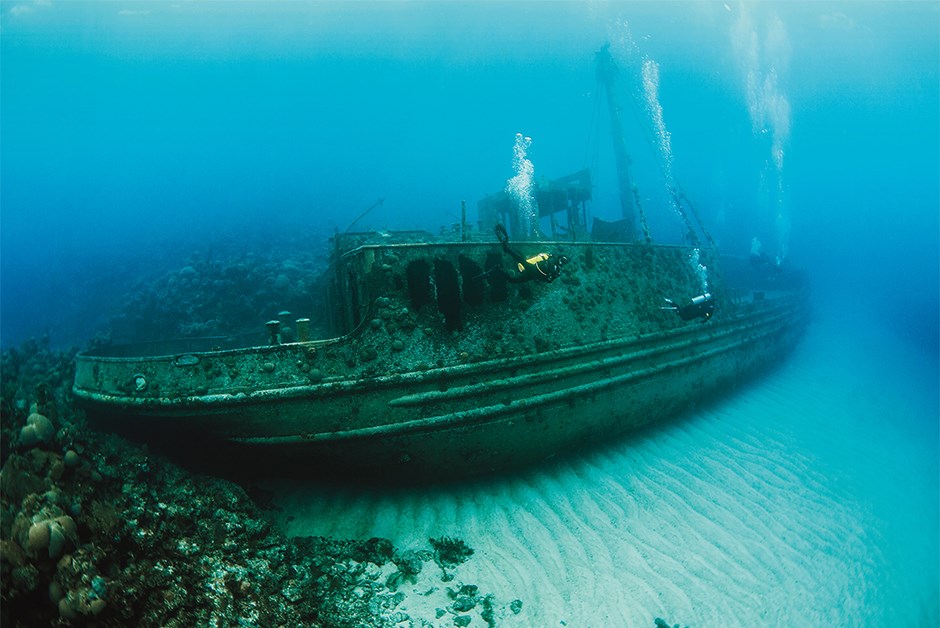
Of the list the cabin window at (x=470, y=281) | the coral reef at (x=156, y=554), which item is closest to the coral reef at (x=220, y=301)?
the cabin window at (x=470, y=281)


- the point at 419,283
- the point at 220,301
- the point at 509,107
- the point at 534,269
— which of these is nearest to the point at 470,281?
the point at 419,283

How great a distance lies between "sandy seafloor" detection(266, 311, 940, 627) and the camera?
375 cm

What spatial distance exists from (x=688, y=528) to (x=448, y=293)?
3.87 m

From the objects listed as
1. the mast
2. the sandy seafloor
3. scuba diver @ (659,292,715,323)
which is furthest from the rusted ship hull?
the mast

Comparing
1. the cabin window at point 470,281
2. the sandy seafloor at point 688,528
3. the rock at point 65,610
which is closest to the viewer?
the rock at point 65,610

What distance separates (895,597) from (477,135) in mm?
179059

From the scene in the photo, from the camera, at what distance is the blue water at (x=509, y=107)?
3246 inches

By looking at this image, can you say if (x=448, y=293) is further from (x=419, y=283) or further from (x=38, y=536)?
(x=38, y=536)

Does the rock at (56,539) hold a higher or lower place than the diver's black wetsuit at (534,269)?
lower

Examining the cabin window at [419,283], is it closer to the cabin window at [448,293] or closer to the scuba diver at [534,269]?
the cabin window at [448,293]

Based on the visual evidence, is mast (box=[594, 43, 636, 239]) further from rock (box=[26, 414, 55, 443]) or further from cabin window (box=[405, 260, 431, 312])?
rock (box=[26, 414, 55, 443])

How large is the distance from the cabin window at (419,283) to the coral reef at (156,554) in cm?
Result: 248

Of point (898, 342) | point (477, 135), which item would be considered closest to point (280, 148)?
point (477, 135)

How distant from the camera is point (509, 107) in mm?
159875
